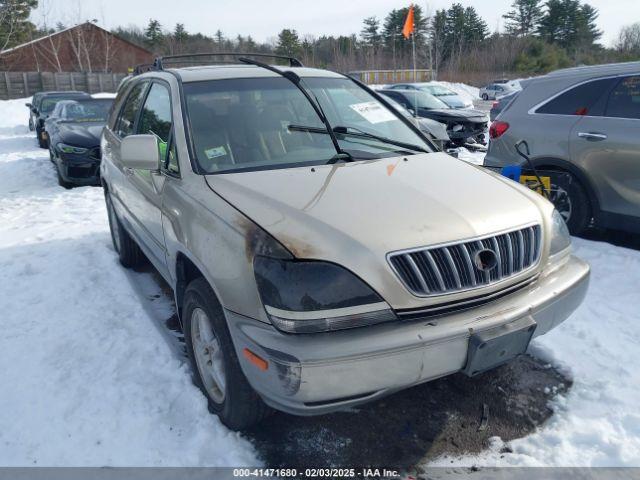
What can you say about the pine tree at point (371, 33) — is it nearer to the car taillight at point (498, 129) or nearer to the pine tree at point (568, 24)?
the pine tree at point (568, 24)

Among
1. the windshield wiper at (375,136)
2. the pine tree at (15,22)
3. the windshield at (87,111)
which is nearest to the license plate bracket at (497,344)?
the windshield wiper at (375,136)

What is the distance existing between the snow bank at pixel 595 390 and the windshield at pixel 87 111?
943cm

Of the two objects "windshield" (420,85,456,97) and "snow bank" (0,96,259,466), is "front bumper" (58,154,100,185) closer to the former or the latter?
"snow bank" (0,96,259,466)

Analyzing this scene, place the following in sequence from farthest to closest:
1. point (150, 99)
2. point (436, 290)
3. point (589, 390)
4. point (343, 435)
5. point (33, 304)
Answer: point (33, 304), point (150, 99), point (589, 390), point (343, 435), point (436, 290)

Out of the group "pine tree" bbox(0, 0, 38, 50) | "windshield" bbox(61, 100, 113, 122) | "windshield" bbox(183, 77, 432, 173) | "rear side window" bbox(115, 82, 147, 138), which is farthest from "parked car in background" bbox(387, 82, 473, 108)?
"pine tree" bbox(0, 0, 38, 50)

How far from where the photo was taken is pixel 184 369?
3188mm

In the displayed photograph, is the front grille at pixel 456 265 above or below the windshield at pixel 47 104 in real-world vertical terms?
below

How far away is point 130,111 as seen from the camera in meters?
4.42

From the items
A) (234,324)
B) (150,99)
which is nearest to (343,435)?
(234,324)

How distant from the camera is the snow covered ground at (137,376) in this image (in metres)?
2.52

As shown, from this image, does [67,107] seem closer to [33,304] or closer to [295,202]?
[33,304]

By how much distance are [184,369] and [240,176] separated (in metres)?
1.31

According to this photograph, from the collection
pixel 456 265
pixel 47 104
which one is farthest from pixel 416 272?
pixel 47 104

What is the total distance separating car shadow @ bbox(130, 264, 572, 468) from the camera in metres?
2.52
